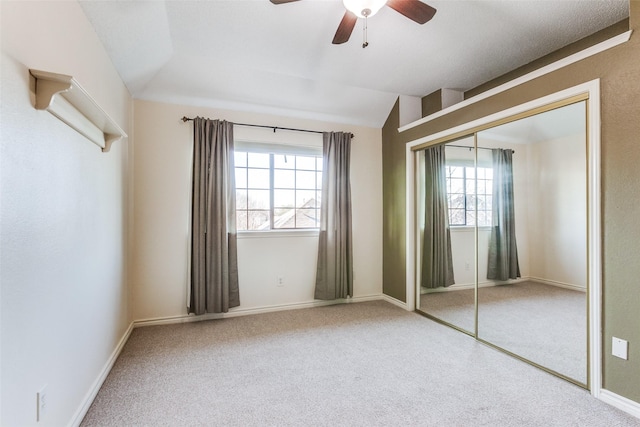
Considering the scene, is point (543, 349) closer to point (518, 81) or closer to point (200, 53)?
point (518, 81)

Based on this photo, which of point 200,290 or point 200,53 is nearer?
point 200,53

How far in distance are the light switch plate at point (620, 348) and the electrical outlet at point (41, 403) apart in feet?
10.2

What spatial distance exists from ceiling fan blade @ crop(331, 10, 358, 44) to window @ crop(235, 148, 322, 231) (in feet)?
5.84

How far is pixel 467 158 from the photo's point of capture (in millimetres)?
2947

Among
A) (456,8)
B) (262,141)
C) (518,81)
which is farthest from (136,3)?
(518,81)

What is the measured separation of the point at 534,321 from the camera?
2492mm

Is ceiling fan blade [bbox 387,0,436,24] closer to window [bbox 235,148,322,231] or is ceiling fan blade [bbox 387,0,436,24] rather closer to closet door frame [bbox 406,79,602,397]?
closet door frame [bbox 406,79,602,397]

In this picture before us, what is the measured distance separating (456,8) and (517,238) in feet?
6.45

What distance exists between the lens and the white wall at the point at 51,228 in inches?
43.2

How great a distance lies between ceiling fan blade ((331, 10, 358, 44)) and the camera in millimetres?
1863

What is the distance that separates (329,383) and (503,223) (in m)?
2.10

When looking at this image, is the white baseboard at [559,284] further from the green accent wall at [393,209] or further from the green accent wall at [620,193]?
the green accent wall at [393,209]

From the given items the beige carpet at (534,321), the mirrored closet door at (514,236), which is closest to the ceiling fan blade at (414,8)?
the mirrored closet door at (514,236)

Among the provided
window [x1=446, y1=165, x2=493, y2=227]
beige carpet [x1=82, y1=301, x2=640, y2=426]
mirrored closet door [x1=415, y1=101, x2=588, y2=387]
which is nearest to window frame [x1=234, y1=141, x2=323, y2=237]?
beige carpet [x1=82, y1=301, x2=640, y2=426]
